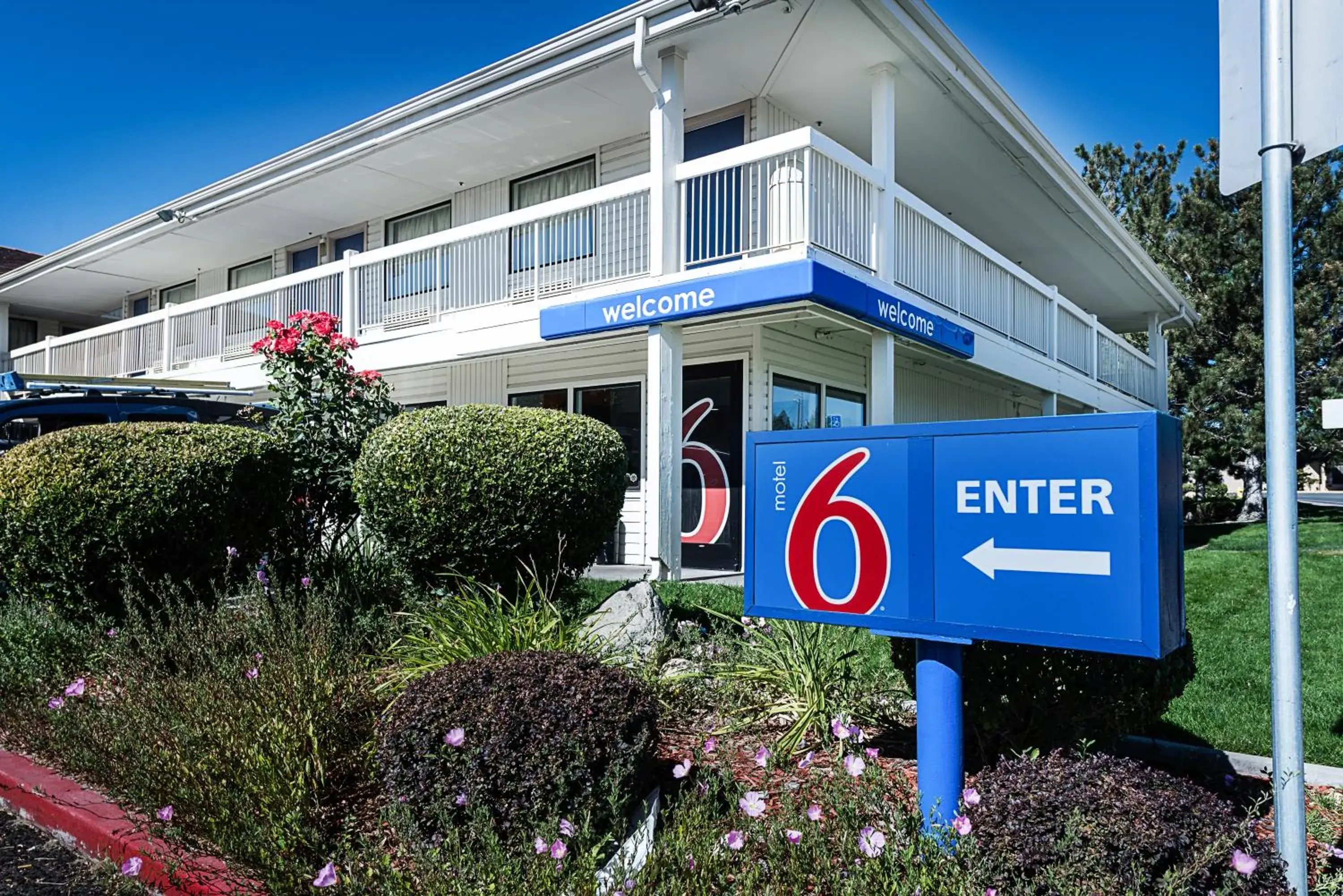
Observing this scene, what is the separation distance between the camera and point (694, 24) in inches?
358

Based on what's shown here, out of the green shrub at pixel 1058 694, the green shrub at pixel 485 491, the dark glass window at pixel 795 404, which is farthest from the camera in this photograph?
the dark glass window at pixel 795 404

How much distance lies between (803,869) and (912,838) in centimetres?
34

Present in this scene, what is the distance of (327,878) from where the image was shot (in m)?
2.52

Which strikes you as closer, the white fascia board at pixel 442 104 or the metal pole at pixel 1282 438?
the metal pole at pixel 1282 438

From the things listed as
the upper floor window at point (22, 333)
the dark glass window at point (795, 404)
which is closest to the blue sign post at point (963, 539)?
the dark glass window at point (795, 404)

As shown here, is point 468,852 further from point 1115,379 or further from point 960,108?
point 1115,379

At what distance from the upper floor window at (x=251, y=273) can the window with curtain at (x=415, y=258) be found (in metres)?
3.97

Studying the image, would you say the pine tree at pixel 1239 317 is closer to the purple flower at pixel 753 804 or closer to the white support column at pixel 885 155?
the white support column at pixel 885 155

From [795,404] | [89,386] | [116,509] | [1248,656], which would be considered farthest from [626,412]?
[1248,656]

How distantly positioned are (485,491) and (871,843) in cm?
374

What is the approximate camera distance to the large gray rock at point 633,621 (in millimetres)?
5164

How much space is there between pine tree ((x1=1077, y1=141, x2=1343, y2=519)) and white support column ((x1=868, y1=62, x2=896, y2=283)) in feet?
59.7

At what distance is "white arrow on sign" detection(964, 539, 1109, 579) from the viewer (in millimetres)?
2510

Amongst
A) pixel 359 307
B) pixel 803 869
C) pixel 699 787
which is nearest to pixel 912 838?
pixel 803 869
